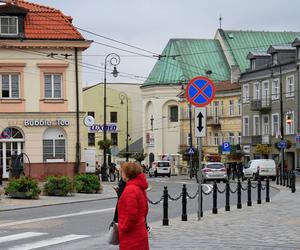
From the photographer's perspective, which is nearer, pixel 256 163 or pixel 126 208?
pixel 126 208

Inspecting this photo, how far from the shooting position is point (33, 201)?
25.8 m

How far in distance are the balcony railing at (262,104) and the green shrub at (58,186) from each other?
44976 mm

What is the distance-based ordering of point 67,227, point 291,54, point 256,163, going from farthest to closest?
point 291,54 < point 256,163 < point 67,227

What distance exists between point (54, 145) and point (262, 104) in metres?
34.5

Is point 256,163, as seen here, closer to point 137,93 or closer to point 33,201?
point 33,201

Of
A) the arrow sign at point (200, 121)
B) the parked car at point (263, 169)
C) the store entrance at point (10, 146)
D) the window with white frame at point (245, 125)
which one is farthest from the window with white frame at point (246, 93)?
the arrow sign at point (200, 121)

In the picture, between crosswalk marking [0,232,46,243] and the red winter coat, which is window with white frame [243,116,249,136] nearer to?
crosswalk marking [0,232,46,243]

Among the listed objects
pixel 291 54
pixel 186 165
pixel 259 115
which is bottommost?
pixel 186 165

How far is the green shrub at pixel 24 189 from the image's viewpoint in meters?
26.6

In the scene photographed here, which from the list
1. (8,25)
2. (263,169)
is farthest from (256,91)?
(8,25)

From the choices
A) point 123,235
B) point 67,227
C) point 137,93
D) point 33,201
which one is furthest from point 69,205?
point 137,93

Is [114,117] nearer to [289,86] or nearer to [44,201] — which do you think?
[289,86]

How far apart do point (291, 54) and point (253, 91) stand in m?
7.92

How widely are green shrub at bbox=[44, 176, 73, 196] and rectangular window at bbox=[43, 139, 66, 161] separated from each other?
523 inches
